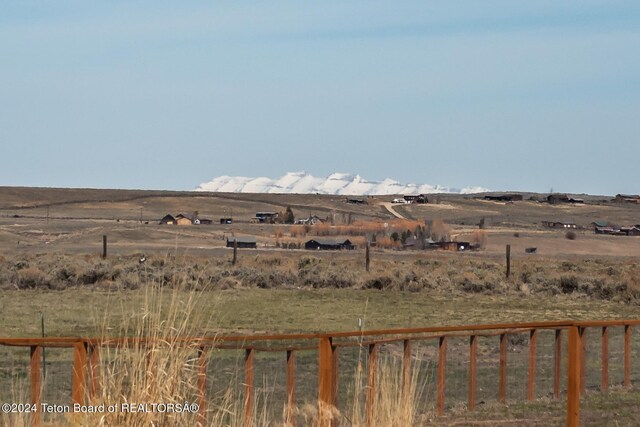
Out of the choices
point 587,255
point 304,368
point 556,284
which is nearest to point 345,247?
point 587,255

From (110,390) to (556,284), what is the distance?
41923 mm

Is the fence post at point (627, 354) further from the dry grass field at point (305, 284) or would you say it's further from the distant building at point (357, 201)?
the distant building at point (357, 201)

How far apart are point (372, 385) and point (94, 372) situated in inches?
105

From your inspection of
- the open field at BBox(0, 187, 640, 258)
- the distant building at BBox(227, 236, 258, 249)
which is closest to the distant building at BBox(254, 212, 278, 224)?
the open field at BBox(0, 187, 640, 258)

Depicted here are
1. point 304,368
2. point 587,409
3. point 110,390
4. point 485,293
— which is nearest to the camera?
point 110,390

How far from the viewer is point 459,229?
101938 mm

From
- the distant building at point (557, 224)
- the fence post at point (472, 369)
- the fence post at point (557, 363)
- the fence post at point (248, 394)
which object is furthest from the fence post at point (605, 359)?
the distant building at point (557, 224)

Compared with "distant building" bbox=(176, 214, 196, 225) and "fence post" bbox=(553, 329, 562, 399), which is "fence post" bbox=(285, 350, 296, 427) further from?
"distant building" bbox=(176, 214, 196, 225)

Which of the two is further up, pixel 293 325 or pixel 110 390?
pixel 110 390

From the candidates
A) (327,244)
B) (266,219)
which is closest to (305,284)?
(327,244)

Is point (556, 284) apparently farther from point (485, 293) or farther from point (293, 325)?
point (293, 325)

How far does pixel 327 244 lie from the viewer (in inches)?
3216

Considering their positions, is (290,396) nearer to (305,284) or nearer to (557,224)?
(305,284)

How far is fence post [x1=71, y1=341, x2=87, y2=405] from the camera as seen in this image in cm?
923
